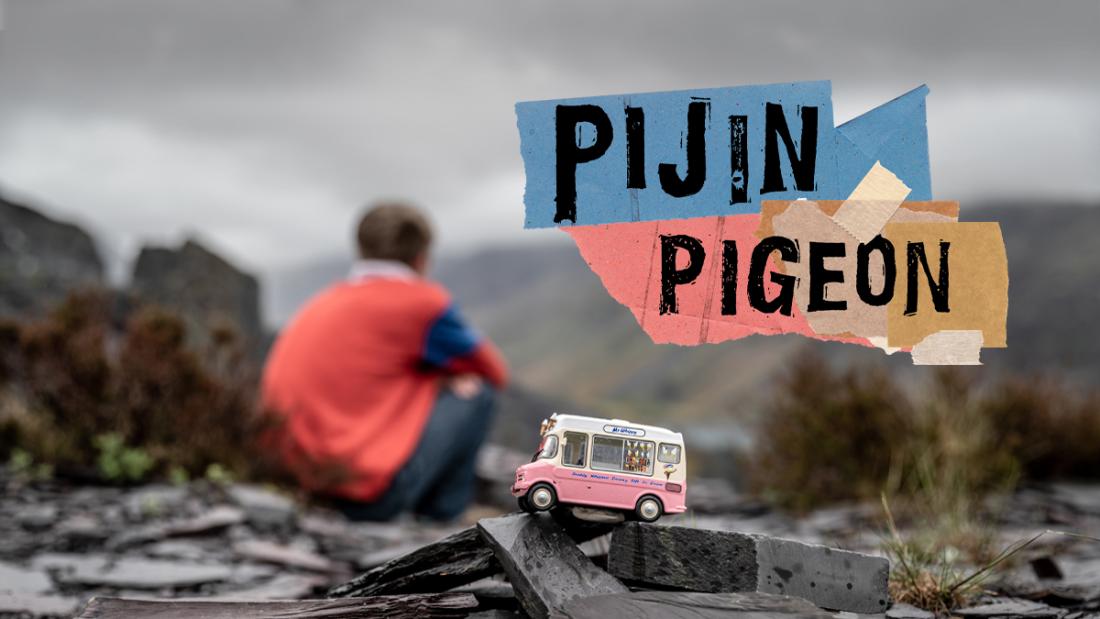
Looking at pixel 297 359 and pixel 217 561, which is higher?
pixel 297 359

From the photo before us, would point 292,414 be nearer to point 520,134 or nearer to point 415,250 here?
point 415,250

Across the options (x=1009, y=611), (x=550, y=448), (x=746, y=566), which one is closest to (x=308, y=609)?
(x=550, y=448)

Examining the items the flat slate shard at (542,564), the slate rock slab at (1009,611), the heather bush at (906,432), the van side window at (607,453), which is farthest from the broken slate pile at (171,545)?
the heather bush at (906,432)

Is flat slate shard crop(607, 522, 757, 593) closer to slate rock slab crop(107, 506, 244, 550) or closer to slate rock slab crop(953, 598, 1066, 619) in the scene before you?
slate rock slab crop(953, 598, 1066, 619)

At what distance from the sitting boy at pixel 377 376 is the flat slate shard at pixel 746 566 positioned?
4.34 m

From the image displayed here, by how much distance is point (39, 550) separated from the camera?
4297 mm

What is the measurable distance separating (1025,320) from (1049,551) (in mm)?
A: 131778

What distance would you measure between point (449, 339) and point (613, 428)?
4.48m

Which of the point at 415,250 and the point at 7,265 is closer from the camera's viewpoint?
the point at 415,250

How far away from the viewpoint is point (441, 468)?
676 centimetres

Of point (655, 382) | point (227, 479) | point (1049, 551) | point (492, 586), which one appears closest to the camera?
point (492, 586)

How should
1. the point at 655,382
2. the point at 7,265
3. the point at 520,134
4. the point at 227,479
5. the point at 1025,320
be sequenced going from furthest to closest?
the point at 655,382, the point at 1025,320, the point at 7,265, the point at 227,479, the point at 520,134

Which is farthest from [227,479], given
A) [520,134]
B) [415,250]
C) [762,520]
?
[520,134]

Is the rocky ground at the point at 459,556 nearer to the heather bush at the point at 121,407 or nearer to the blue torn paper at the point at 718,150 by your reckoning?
the heather bush at the point at 121,407
